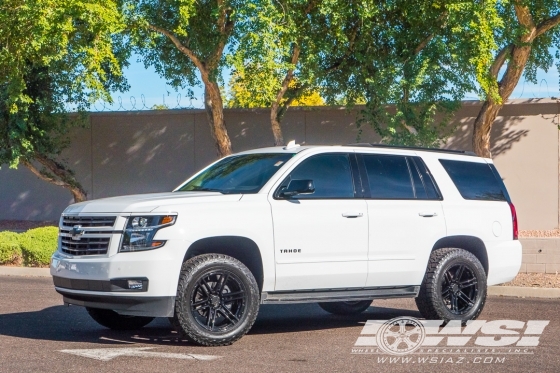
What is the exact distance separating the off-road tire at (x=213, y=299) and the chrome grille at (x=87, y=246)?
824 millimetres

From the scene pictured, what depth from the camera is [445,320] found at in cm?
1046

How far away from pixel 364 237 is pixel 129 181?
15286mm

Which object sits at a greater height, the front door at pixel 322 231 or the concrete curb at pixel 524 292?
the front door at pixel 322 231

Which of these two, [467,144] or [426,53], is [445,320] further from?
[467,144]

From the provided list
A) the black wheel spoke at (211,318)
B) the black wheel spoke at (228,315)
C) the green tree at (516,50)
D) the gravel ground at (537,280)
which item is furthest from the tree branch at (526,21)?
the black wheel spoke at (211,318)

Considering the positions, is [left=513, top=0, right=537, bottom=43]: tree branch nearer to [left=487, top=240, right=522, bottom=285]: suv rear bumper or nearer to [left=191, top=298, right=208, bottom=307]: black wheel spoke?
[left=487, top=240, right=522, bottom=285]: suv rear bumper

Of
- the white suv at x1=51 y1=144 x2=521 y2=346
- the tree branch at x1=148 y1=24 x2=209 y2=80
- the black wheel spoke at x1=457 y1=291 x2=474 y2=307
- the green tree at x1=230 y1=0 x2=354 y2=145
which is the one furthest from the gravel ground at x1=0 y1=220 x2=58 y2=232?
the black wheel spoke at x1=457 y1=291 x2=474 y2=307

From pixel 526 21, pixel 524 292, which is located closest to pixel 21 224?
pixel 526 21

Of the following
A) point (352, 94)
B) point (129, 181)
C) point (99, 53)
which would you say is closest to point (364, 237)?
point (99, 53)

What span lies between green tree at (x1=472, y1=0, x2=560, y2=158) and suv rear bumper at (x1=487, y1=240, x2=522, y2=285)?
610cm

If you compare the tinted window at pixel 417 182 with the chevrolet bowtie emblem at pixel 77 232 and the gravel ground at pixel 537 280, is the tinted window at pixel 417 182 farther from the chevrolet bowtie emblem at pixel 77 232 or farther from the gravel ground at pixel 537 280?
the gravel ground at pixel 537 280

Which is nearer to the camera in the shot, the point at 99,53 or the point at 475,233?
the point at 475,233

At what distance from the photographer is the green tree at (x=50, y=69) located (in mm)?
16531

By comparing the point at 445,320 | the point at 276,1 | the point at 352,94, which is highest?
the point at 276,1
